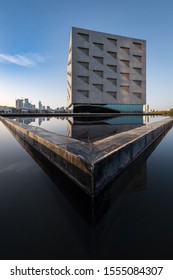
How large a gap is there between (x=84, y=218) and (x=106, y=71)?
198 feet

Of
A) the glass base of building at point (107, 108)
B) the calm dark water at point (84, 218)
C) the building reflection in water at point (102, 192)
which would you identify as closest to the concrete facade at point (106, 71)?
the glass base of building at point (107, 108)

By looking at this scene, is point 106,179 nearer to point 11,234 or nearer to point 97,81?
point 11,234

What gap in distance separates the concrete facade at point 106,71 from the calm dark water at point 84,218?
51.4 m

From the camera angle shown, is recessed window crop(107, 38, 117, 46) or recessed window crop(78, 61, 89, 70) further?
recessed window crop(107, 38, 117, 46)

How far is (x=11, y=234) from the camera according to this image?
287cm

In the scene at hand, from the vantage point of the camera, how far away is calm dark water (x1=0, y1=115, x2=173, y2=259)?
255cm

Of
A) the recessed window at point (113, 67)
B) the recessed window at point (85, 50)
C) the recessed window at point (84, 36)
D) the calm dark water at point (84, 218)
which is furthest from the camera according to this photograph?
the recessed window at point (113, 67)

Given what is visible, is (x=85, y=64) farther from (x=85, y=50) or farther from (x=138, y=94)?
(x=138, y=94)

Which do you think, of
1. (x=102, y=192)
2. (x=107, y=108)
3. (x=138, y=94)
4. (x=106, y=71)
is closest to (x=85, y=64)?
(x=106, y=71)

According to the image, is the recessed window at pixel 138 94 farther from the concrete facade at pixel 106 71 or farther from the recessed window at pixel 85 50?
the recessed window at pixel 85 50

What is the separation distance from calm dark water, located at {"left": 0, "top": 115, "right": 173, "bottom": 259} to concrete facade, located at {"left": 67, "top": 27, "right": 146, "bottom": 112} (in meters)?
51.4

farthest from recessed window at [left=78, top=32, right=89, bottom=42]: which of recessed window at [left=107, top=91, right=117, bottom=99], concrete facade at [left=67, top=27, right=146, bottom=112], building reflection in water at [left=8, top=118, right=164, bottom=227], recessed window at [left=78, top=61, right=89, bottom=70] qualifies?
→ building reflection in water at [left=8, top=118, right=164, bottom=227]

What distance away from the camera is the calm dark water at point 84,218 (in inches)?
100

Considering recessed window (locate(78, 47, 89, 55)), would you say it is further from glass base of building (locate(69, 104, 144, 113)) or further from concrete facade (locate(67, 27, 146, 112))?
glass base of building (locate(69, 104, 144, 113))
